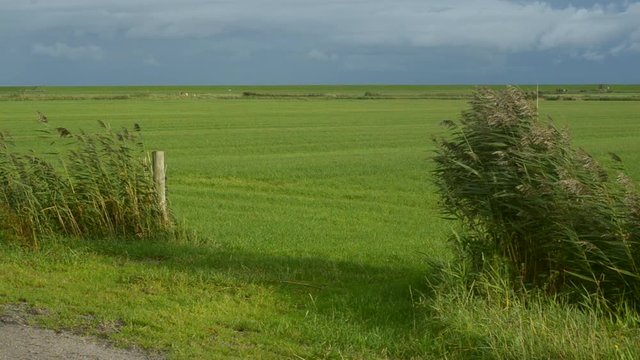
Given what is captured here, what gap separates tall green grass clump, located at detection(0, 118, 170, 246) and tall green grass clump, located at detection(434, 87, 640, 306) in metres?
5.17

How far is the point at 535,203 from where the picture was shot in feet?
30.1

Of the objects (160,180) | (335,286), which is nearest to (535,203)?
(335,286)

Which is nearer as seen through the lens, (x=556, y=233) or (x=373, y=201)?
(x=556, y=233)

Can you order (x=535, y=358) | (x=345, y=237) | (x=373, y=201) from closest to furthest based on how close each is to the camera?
(x=535, y=358), (x=345, y=237), (x=373, y=201)

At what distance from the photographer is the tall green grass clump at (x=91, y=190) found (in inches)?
514

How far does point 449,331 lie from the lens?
788 centimetres

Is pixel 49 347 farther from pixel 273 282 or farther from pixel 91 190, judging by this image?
pixel 91 190

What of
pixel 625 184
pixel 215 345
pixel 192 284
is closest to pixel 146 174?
pixel 192 284

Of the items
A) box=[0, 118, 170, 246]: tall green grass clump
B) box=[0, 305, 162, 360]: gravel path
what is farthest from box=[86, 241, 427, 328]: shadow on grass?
box=[0, 305, 162, 360]: gravel path

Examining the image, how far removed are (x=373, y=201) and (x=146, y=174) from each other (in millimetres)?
9755

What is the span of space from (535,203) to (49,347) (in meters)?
5.06

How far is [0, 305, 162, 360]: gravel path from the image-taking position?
698 centimetres

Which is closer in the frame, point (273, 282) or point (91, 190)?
point (273, 282)

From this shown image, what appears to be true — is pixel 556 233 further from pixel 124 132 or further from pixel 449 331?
pixel 124 132
